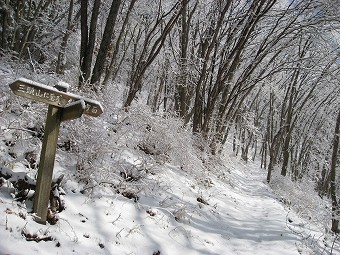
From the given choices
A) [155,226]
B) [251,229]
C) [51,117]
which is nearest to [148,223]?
[155,226]

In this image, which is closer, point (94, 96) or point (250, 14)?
point (94, 96)

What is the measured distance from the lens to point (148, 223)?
417 centimetres

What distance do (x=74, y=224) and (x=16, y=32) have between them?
8.62m

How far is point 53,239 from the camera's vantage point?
2.97 metres

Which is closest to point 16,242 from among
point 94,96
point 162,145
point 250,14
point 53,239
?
point 53,239

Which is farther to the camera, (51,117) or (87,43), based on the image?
(87,43)

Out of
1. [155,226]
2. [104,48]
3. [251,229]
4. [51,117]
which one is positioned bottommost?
[251,229]

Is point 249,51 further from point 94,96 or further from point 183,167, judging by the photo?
point 94,96

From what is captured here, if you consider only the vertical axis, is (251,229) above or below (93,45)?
below

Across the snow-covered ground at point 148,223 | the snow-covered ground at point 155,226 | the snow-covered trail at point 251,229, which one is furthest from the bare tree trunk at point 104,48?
the snow-covered trail at point 251,229

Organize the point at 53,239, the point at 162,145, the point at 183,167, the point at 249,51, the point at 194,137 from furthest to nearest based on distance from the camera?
the point at 249,51, the point at 194,137, the point at 183,167, the point at 162,145, the point at 53,239

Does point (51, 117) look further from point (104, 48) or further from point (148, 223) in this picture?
point (104, 48)

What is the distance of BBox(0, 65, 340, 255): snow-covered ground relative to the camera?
9.72 feet

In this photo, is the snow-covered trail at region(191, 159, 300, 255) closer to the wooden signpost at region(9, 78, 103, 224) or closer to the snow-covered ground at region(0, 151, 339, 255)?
the snow-covered ground at region(0, 151, 339, 255)
